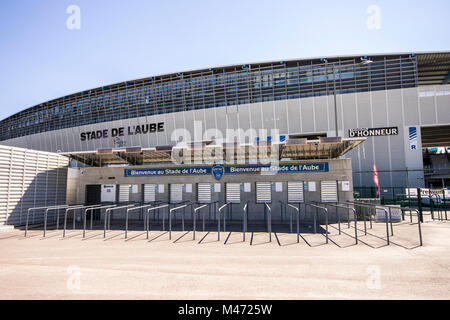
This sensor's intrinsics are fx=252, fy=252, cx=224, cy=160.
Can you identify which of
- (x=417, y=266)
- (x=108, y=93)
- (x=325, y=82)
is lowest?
(x=417, y=266)

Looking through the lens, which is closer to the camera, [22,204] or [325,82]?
[22,204]

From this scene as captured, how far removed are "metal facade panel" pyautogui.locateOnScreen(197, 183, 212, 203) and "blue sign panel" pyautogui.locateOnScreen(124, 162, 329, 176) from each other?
0.66 metres

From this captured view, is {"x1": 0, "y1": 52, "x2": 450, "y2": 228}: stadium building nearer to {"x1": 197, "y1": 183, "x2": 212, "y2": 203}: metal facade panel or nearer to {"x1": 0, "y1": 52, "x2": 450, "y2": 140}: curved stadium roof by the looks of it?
{"x1": 0, "y1": 52, "x2": 450, "y2": 140}: curved stadium roof

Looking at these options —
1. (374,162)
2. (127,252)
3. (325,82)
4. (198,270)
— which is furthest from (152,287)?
(325,82)

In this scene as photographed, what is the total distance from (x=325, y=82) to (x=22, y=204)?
2552 centimetres

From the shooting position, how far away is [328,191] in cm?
1266

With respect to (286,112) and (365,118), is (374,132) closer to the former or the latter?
(365,118)

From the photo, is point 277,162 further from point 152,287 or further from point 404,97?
point 404,97

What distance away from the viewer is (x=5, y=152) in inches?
444

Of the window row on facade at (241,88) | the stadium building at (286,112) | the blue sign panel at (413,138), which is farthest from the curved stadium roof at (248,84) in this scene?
the blue sign panel at (413,138)

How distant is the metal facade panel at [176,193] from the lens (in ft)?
45.0

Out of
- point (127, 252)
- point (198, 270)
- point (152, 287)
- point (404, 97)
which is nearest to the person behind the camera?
point (152, 287)

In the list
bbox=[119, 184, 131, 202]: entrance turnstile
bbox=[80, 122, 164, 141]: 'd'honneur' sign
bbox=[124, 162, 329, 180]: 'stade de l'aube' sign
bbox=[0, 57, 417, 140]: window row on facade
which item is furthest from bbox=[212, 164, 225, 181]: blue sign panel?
bbox=[80, 122, 164, 141]: 'd'honneur' sign

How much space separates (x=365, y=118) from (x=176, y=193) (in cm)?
1931
